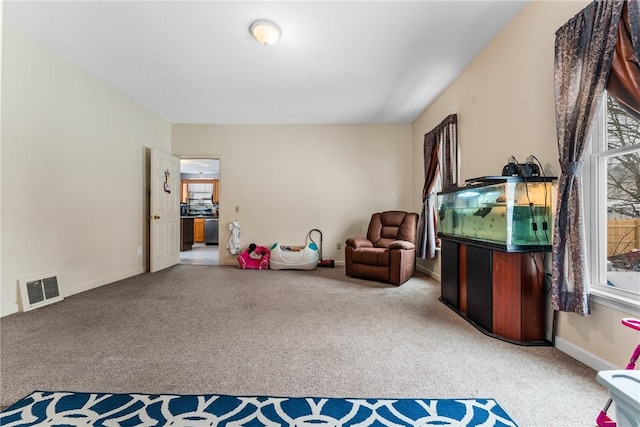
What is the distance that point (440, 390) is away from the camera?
154cm

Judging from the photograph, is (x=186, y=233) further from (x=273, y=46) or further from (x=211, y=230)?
(x=273, y=46)

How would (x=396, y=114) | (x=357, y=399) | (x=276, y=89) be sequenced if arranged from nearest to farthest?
(x=357, y=399) < (x=276, y=89) < (x=396, y=114)

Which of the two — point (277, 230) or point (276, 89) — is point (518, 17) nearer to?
point (276, 89)

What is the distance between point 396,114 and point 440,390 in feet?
14.3

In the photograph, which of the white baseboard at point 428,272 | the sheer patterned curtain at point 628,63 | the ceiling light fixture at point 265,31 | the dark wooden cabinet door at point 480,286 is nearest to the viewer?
the sheer patterned curtain at point 628,63

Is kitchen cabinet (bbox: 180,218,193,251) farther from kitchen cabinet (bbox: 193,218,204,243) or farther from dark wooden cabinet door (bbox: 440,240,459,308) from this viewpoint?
dark wooden cabinet door (bbox: 440,240,459,308)

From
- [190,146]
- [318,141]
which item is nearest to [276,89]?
[318,141]

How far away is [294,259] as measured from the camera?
4922mm

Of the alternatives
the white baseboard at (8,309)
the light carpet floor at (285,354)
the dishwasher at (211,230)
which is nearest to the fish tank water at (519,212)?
the light carpet floor at (285,354)

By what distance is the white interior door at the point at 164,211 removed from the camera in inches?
180

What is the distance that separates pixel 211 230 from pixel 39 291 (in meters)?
5.88

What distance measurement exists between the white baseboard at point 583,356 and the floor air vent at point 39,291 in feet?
15.3

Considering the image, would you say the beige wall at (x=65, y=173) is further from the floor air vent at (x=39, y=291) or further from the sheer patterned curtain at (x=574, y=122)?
the sheer patterned curtain at (x=574, y=122)

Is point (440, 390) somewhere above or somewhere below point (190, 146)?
below
